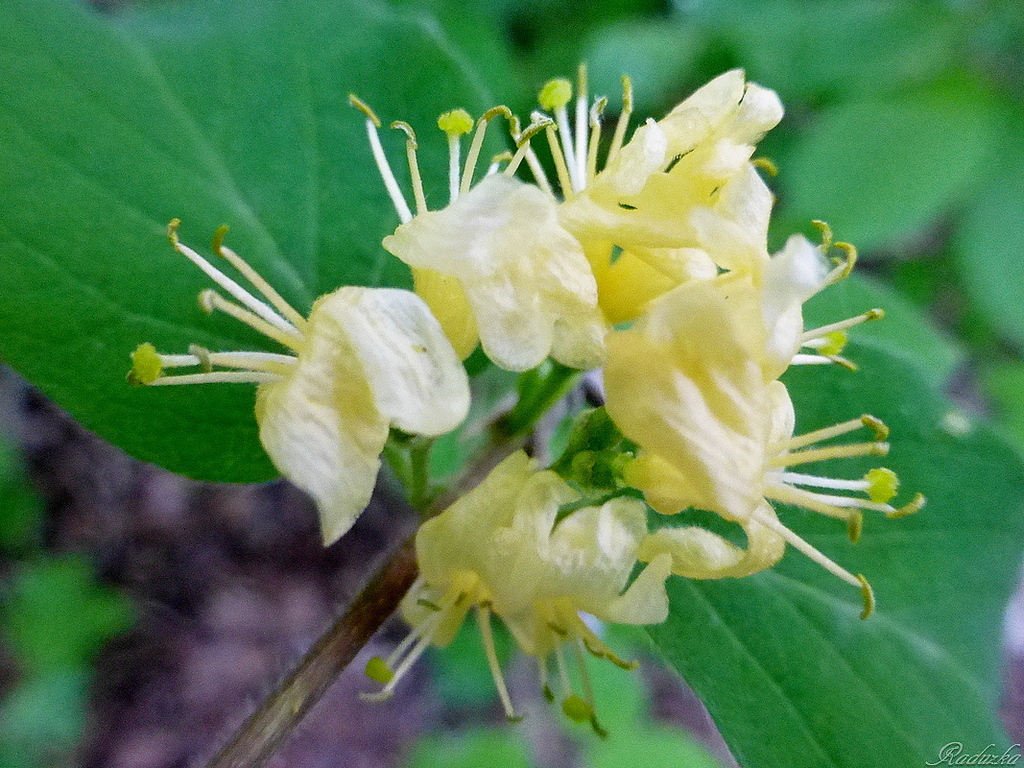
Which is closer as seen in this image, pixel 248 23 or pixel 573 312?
pixel 573 312

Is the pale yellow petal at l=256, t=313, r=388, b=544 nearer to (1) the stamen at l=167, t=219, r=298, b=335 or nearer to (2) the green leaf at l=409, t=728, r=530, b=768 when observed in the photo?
(1) the stamen at l=167, t=219, r=298, b=335

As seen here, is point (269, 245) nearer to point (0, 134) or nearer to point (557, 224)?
point (0, 134)

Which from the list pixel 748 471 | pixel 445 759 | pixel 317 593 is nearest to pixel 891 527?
pixel 748 471

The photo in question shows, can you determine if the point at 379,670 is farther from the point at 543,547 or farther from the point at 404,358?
the point at 404,358

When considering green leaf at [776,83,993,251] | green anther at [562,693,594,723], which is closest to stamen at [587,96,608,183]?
green anther at [562,693,594,723]

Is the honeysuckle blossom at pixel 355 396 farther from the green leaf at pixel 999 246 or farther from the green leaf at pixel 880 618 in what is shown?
the green leaf at pixel 999 246

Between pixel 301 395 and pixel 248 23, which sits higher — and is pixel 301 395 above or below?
below

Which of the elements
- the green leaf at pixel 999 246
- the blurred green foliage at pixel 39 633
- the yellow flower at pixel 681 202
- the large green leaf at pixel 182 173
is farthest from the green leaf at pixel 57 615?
the green leaf at pixel 999 246
